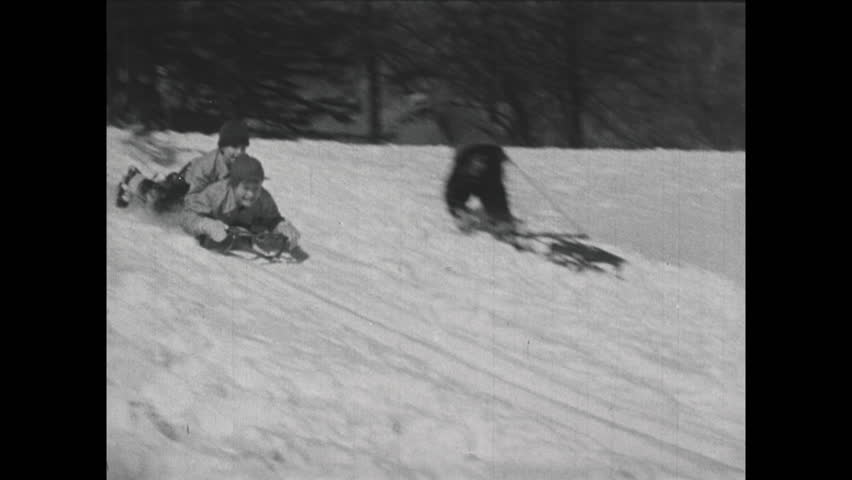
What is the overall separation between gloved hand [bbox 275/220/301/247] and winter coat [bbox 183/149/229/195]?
194mm

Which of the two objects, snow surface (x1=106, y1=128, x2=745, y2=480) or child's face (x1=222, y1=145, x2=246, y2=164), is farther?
child's face (x1=222, y1=145, x2=246, y2=164)

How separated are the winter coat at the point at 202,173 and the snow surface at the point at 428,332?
0.03 metres

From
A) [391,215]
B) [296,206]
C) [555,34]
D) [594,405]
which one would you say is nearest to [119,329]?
[296,206]

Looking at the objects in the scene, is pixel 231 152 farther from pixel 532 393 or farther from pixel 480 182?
pixel 532 393

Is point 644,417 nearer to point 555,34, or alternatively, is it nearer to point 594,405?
point 594,405

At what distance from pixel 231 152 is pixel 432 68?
23.6 inches

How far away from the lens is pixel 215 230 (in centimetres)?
301

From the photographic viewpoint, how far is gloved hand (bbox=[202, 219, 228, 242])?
3004 mm

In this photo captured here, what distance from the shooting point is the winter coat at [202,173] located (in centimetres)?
302

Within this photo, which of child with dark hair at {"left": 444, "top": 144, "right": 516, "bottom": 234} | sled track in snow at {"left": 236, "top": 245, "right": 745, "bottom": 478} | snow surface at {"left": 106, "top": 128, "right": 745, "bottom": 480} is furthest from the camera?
child with dark hair at {"left": 444, "top": 144, "right": 516, "bottom": 234}

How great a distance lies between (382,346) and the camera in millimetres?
2990

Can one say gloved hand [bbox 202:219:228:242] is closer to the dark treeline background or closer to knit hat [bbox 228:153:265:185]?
knit hat [bbox 228:153:265:185]

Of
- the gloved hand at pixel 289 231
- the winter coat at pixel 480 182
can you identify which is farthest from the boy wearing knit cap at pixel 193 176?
the winter coat at pixel 480 182

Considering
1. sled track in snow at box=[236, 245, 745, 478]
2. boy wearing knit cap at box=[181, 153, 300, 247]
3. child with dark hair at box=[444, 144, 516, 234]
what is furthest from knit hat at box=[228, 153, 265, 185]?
child with dark hair at box=[444, 144, 516, 234]
